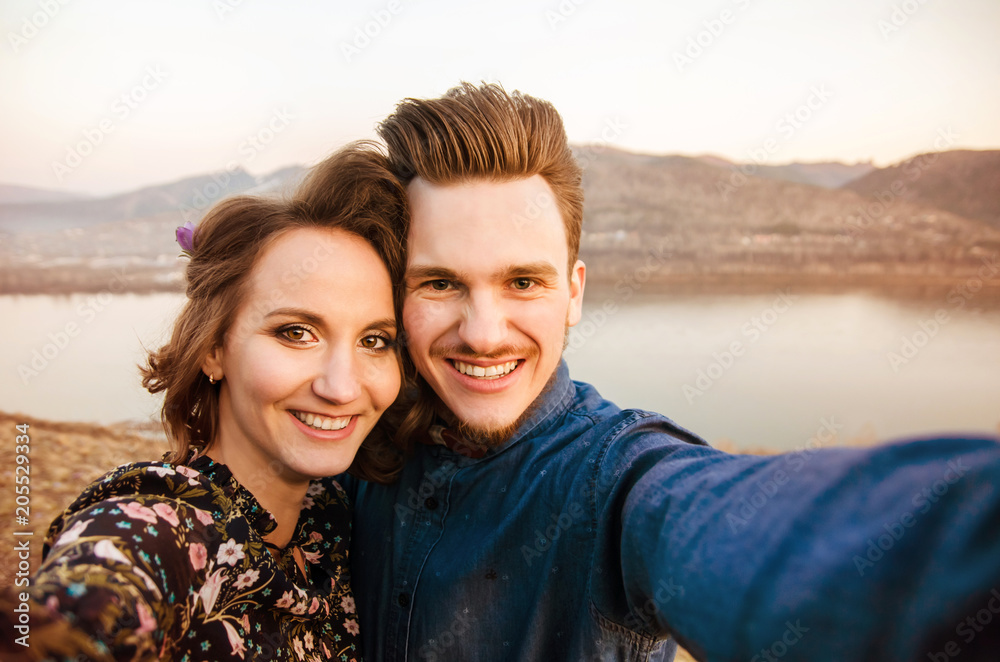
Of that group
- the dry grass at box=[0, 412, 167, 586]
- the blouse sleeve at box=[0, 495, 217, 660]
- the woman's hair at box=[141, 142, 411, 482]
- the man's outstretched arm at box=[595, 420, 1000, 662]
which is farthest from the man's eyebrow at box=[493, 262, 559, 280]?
the dry grass at box=[0, 412, 167, 586]

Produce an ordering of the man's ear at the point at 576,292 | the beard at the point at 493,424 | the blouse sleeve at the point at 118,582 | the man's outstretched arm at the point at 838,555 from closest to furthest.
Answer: the man's outstretched arm at the point at 838,555 → the blouse sleeve at the point at 118,582 → the beard at the point at 493,424 → the man's ear at the point at 576,292

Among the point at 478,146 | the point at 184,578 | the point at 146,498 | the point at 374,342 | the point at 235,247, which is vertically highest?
the point at 478,146

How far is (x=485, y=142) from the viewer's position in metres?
1.90

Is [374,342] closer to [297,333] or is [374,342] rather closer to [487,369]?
[297,333]

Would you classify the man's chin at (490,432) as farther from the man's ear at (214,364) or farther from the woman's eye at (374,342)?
the man's ear at (214,364)

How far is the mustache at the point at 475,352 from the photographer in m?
1.81

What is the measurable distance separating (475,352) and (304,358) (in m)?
0.50

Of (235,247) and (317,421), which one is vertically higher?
(235,247)

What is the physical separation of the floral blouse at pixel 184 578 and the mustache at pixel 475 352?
0.68m

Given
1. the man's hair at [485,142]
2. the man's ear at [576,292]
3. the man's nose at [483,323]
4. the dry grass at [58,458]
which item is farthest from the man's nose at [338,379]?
the dry grass at [58,458]

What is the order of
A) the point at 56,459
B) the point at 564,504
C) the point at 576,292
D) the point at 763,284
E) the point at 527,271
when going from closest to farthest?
1. the point at 564,504
2. the point at 527,271
3. the point at 576,292
4. the point at 56,459
5. the point at 763,284

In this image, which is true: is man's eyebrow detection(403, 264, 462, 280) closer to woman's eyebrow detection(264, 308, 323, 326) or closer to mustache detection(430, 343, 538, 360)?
mustache detection(430, 343, 538, 360)

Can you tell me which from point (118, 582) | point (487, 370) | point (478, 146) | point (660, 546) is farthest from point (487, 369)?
point (118, 582)

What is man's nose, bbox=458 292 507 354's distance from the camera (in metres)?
1.75
